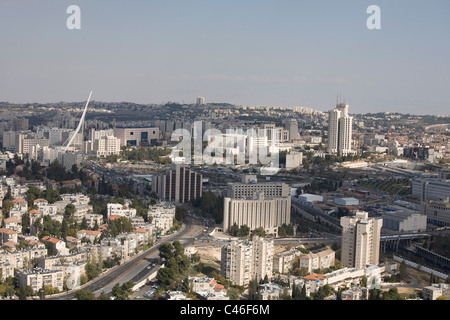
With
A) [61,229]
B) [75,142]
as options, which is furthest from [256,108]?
[61,229]

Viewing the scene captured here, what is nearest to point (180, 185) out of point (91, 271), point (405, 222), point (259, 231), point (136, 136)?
point (259, 231)

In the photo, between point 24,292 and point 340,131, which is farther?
point 340,131

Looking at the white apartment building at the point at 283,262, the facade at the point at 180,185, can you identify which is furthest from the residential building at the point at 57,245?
the facade at the point at 180,185

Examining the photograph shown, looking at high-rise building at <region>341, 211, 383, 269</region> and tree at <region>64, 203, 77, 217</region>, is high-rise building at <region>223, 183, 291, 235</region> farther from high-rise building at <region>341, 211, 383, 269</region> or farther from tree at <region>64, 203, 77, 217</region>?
tree at <region>64, 203, 77, 217</region>

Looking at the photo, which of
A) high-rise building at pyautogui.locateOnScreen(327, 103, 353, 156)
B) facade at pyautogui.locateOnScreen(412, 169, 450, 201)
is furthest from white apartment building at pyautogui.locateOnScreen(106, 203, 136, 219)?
high-rise building at pyautogui.locateOnScreen(327, 103, 353, 156)

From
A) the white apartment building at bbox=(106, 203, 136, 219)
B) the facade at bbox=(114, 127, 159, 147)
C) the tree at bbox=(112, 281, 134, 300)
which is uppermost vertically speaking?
the facade at bbox=(114, 127, 159, 147)

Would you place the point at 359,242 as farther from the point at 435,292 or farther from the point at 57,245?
the point at 57,245
